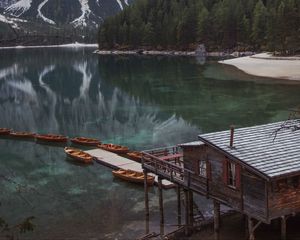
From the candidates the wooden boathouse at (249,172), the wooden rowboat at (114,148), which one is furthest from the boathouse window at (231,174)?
the wooden rowboat at (114,148)

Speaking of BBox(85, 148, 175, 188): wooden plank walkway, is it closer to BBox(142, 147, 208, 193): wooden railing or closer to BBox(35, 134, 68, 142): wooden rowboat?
BBox(35, 134, 68, 142): wooden rowboat

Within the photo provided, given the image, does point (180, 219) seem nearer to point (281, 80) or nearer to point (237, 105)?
point (237, 105)

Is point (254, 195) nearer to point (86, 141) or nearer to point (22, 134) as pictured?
point (86, 141)

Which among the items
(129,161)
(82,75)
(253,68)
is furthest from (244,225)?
(82,75)

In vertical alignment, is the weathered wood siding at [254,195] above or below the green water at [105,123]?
above

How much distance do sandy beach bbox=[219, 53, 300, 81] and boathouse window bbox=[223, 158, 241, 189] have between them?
80294 millimetres

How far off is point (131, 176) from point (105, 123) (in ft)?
93.6

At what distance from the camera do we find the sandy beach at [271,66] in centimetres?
10694

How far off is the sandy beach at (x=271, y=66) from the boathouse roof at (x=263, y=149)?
7826 cm

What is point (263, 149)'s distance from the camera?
2316 cm

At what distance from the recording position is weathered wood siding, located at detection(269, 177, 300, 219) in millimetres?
21609

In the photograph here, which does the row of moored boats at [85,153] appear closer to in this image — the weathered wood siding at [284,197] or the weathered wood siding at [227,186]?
the weathered wood siding at [227,186]

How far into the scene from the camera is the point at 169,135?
54781mm

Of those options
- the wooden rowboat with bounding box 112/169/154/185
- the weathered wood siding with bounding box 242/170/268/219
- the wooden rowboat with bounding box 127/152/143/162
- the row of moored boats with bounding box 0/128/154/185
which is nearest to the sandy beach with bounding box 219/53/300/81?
the row of moored boats with bounding box 0/128/154/185
